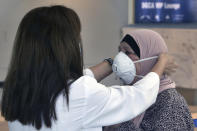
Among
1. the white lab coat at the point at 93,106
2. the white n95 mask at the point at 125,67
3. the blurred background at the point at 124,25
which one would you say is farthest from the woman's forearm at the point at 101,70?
the blurred background at the point at 124,25

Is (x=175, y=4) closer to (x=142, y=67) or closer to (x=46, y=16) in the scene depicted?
(x=142, y=67)

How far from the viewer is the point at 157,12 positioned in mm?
3990

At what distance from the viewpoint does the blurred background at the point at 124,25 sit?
3.59 metres

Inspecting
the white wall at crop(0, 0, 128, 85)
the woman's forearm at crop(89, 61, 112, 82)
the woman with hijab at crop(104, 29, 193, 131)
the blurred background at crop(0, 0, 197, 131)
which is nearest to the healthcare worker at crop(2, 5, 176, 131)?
the woman with hijab at crop(104, 29, 193, 131)

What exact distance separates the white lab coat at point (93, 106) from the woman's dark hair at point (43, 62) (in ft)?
0.11

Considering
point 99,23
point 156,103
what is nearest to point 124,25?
point 99,23

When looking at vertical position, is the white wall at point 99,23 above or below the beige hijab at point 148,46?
below

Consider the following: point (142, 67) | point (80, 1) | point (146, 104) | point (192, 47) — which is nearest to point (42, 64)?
point (146, 104)

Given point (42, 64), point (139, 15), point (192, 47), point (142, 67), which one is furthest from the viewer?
point (139, 15)

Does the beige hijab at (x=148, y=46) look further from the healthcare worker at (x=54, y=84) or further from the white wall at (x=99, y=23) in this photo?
the white wall at (x=99, y=23)

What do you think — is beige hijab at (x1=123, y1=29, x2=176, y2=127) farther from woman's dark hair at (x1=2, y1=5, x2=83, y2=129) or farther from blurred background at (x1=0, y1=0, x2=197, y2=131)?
blurred background at (x1=0, y1=0, x2=197, y2=131)

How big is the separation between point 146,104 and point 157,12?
2.61 metres

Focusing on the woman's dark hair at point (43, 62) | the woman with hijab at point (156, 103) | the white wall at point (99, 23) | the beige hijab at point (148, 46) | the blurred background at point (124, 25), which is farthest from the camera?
the white wall at point (99, 23)

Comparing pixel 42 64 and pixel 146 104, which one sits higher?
pixel 42 64
